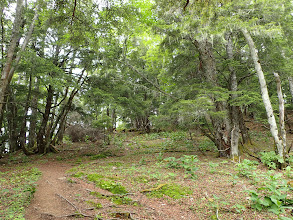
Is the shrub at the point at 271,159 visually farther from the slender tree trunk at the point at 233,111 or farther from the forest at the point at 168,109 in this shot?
the slender tree trunk at the point at 233,111

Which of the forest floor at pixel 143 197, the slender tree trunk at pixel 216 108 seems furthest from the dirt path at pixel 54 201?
the slender tree trunk at pixel 216 108

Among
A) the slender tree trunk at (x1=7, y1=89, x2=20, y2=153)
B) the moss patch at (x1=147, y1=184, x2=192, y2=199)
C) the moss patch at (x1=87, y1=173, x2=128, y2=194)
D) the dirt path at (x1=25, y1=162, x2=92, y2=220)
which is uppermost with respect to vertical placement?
the slender tree trunk at (x1=7, y1=89, x2=20, y2=153)

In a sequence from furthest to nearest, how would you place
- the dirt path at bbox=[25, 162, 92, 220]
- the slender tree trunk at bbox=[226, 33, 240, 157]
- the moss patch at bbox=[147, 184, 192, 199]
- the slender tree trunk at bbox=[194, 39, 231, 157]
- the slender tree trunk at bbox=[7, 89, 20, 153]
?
1. the slender tree trunk at bbox=[7, 89, 20, 153]
2. the slender tree trunk at bbox=[194, 39, 231, 157]
3. the slender tree trunk at bbox=[226, 33, 240, 157]
4. the moss patch at bbox=[147, 184, 192, 199]
5. the dirt path at bbox=[25, 162, 92, 220]

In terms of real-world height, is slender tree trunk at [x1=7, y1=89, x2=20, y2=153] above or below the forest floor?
above

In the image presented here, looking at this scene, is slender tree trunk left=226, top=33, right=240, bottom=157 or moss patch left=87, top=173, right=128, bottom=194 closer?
moss patch left=87, top=173, right=128, bottom=194

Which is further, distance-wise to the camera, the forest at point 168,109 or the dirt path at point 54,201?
the forest at point 168,109

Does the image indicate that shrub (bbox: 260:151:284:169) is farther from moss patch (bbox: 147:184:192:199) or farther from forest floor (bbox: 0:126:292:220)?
moss patch (bbox: 147:184:192:199)

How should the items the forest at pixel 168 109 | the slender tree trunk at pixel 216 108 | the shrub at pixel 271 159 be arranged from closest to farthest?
the forest at pixel 168 109 < the shrub at pixel 271 159 < the slender tree trunk at pixel 216 108

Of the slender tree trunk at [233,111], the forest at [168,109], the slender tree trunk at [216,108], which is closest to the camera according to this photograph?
the forest at [168,109]

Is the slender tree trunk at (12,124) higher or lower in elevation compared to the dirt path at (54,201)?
higher

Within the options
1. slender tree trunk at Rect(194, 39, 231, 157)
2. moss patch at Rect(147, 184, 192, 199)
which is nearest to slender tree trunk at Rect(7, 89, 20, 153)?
moss patch at Rect(147, 184, 192, 199)

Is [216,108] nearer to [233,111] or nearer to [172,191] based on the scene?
[233,111]

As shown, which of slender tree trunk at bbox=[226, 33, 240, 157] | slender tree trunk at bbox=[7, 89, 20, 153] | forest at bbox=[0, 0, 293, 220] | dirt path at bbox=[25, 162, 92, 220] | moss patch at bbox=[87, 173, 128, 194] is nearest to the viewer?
dirt path at bbox=[25, 162, 92, 220]

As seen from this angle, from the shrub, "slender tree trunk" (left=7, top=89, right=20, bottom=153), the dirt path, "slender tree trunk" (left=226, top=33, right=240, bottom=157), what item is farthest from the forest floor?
"slender tree trunk" (left=7, top=89, right=20, bottom=153)
